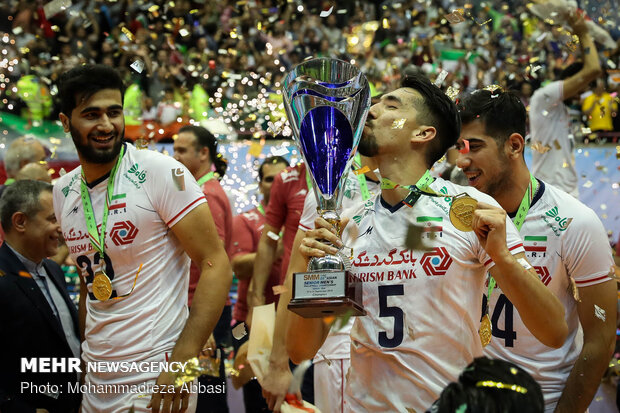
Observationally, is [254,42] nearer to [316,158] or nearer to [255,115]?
[255,115]

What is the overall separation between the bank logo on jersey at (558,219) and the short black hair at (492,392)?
5.62ft

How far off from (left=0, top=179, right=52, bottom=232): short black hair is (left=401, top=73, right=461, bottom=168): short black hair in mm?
2823

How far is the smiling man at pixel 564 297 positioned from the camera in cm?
346

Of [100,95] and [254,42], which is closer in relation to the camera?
[100,95]

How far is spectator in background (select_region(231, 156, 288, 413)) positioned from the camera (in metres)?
5.63

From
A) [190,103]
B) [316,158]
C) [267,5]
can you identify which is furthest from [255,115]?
[316,158]

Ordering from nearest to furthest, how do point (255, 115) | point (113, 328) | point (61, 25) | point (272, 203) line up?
1. point (113, 328)
2. point (272, 203)
3. point (255, 115)
4. point (61, 25)

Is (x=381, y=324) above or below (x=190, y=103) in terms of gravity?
below

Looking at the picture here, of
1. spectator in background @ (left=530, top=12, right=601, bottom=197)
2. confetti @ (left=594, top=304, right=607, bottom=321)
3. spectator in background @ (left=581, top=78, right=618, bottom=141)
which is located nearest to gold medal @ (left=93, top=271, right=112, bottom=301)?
confetti @ (left=594, top=304, right=607, bottom=321)

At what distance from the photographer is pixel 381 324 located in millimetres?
2820

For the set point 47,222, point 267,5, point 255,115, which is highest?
point 267,5

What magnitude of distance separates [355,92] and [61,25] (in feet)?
38.7

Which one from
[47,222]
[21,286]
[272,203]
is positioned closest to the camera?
[21,286]

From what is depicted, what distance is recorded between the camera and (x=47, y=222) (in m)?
4.90
